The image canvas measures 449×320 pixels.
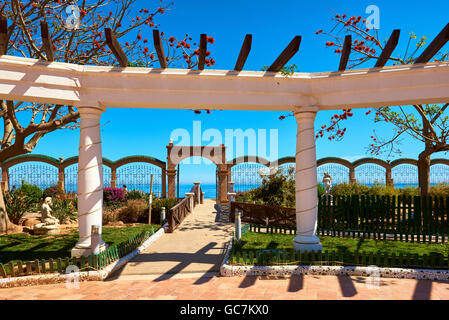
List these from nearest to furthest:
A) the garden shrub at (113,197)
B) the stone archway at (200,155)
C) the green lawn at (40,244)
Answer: the green lawn at (40,244) < the garden shrub at (113,197) < the stone archway at (200,155)

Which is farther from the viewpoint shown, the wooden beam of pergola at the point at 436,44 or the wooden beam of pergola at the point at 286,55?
the wooden beam of pergola at the point at 286,55

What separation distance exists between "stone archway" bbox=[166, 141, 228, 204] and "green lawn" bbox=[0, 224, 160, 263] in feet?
27.5

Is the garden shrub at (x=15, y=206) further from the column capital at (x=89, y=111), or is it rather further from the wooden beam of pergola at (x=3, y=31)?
the wooden beam of pergola at (x=3, y=31)

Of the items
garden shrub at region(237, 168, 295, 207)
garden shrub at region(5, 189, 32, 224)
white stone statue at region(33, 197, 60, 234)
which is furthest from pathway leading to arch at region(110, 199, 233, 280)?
garden shrub at region(5, 189, 32, 224)

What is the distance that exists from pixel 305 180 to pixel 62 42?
9.01 meters

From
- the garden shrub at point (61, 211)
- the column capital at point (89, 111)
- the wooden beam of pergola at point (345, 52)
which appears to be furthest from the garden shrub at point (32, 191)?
the wooden beam of pergola at point (345, 52)

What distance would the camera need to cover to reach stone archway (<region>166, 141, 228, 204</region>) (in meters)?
17.2

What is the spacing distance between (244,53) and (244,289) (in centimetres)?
419

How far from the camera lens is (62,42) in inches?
354

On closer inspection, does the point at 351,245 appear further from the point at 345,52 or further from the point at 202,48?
the point at 202,48

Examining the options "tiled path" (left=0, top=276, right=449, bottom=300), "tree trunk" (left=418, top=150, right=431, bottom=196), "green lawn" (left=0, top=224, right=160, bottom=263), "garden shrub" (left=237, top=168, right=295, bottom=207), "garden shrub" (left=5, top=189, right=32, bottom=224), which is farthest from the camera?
"garden shrub" (left=237, top=168, right=295, bottom=207)

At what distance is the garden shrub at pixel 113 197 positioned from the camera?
1352 centimetres

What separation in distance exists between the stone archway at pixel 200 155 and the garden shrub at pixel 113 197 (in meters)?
3.67

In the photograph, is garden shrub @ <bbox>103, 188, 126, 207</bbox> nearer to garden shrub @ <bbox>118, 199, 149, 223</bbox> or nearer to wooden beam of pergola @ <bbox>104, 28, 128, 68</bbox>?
garden shrub @ <bbox>118, 199, 149, 223</bbox>
